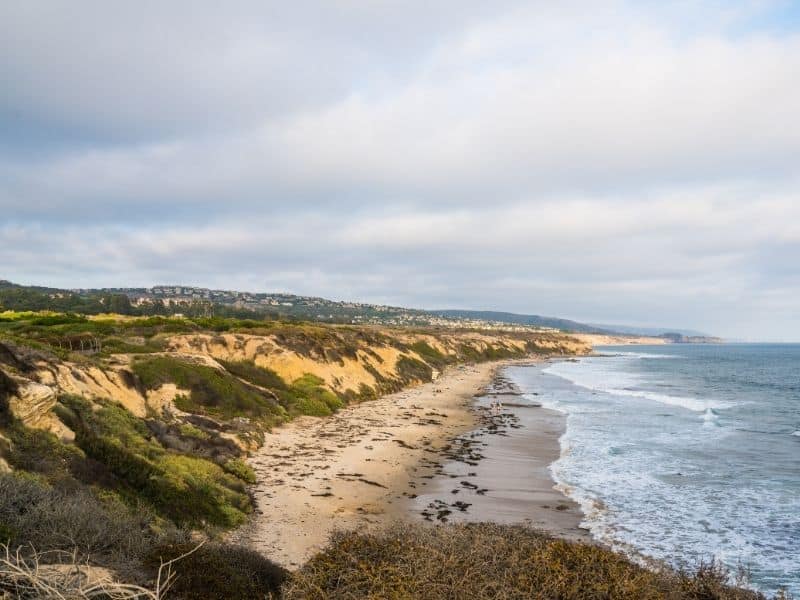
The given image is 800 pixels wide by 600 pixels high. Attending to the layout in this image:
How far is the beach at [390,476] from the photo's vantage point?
13922 mm

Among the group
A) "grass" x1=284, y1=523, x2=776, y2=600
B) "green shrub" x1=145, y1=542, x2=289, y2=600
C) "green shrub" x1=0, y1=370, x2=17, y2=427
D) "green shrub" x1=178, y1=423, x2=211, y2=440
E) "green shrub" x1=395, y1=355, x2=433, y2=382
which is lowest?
"green shrub" x1=395, y1=355, x2=433, y2=382

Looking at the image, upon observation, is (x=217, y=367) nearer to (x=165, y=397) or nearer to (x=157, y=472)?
(x=165, y=397)

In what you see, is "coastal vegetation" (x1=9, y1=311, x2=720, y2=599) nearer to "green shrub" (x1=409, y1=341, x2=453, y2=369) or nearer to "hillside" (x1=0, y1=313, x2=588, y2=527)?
"hillside" (x1=0, y1=313, x2=588, y2=527)

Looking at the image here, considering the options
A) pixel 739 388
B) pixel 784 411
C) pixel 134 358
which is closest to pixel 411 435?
pixel 134 358

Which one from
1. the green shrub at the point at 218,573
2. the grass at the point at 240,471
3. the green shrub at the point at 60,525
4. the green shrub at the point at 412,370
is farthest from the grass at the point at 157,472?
the green shrub at the point at 412,370

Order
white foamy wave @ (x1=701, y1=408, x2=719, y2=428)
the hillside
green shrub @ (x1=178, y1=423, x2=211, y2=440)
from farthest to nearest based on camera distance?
white foamy wave @ (x1=701, y1=408, x2=719, y2=428) < green shrub @ (x1=178, y1=423, x2=211, y2=440) < the hillside

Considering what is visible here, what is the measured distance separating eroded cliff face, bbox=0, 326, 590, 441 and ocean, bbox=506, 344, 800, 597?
14.5m

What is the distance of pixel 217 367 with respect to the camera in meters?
28.6

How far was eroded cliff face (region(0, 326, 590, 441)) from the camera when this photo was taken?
42.4 ft

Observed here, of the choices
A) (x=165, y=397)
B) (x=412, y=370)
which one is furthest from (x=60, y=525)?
(x=412, y=370)

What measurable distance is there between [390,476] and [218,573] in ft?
41.5

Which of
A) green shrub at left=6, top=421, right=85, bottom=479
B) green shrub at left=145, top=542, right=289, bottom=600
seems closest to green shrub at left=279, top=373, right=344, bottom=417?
green shrub at left=6, top=421, right=85, bottom=479

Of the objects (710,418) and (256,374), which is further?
(710,418)

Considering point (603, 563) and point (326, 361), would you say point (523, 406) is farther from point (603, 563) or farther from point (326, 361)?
point (603, 563)
